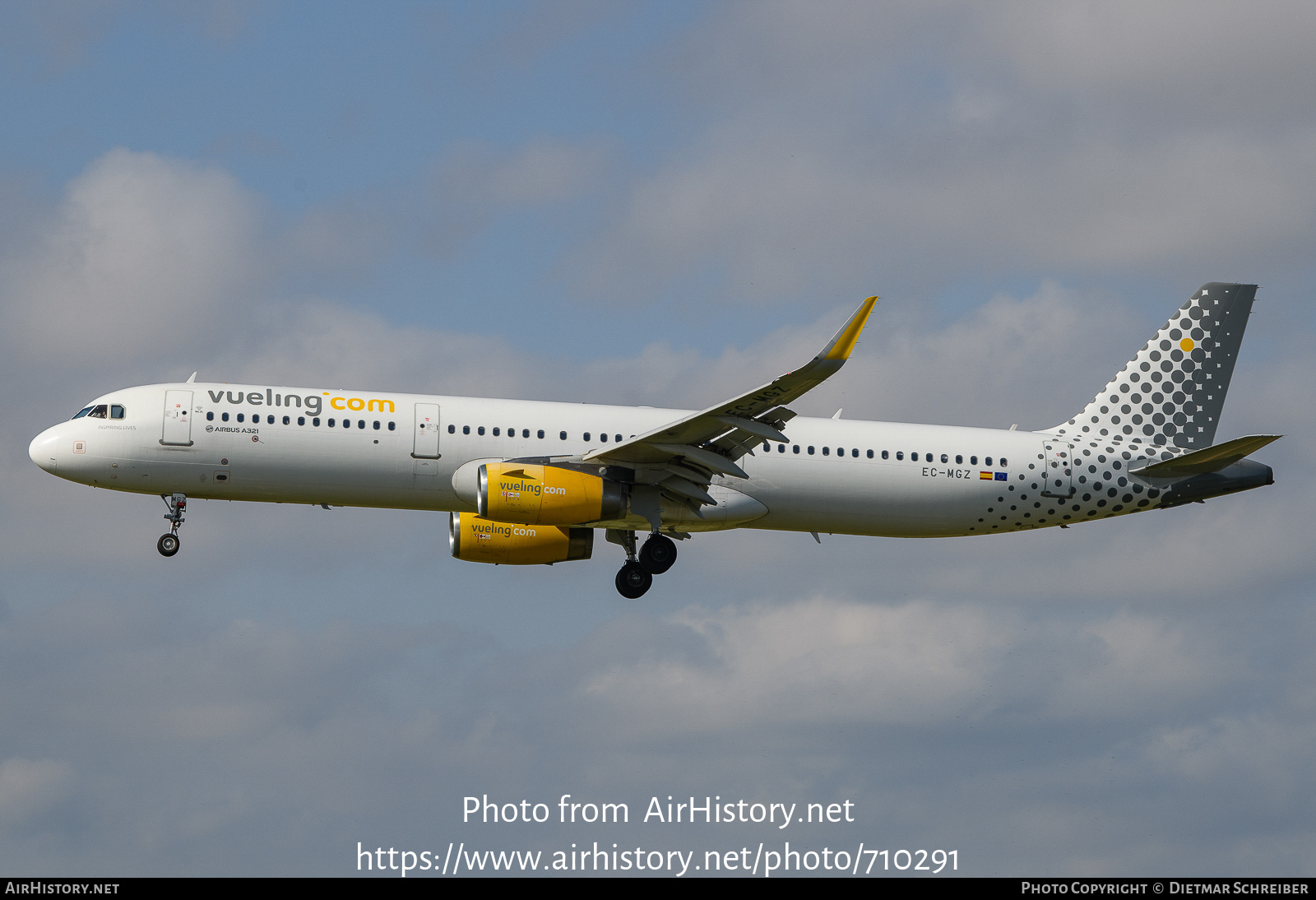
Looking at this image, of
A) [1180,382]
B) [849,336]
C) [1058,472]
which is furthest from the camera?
[1180,382]

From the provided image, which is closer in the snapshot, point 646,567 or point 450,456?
point 450,456

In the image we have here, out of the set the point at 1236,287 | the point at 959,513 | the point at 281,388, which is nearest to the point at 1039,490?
the point at 959,513

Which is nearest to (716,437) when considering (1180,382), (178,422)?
(178,422)

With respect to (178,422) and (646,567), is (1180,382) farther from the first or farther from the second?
(178,422)

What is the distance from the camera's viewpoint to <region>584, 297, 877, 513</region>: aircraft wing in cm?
3512

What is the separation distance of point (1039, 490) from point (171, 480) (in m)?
22.6

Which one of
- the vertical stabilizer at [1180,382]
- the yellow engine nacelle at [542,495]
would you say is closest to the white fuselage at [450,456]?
the yellow engine nacelle at [542,495]

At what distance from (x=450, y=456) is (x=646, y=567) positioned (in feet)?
20.0

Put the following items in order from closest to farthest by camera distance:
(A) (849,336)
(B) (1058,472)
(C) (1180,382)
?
1. (A) (849,336)
2. (B) (1058,472)
3. (C) (1180,382)

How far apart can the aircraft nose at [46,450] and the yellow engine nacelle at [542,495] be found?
10.6 m

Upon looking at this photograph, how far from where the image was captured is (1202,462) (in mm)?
42438

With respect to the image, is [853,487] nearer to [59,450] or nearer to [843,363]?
[843,363]

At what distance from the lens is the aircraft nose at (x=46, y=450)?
39.8 meters

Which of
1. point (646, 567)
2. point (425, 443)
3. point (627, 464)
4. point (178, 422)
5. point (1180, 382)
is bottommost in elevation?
point (646, 567)
